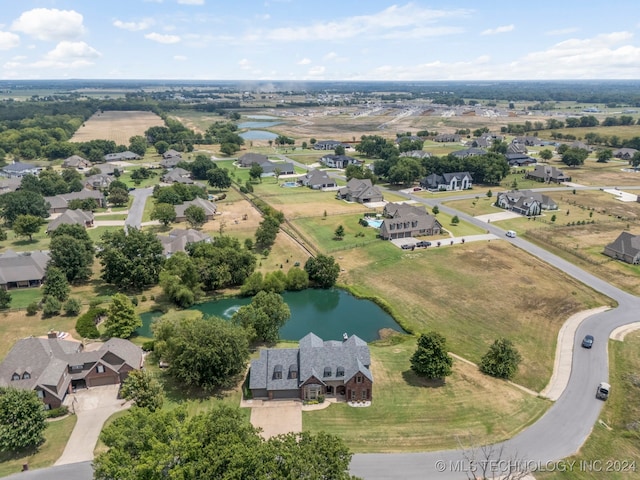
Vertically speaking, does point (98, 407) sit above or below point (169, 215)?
below

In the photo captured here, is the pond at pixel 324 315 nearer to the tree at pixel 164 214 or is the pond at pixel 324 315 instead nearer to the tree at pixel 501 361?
the tree at pixel 501 361

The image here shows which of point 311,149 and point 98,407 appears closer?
point 98,407

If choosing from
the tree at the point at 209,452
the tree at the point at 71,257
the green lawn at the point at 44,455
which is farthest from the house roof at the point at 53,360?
the tree at the point at 71,257

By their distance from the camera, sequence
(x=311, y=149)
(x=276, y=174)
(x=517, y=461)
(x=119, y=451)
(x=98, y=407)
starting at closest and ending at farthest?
(x=119, y=451)
(x=517, y=461)
(x=98, y=407)
(x=276, y=174)
(x=311, y=149)

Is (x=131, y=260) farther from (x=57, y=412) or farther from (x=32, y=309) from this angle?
(x=57, y=412)

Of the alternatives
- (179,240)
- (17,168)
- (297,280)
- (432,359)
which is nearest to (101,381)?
(297,280)

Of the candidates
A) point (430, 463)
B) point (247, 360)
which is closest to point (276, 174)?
point (247, 360)

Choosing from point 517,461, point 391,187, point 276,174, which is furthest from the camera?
point 276,174

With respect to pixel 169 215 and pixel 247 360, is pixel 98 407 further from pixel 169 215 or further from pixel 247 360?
pixel 169 215
